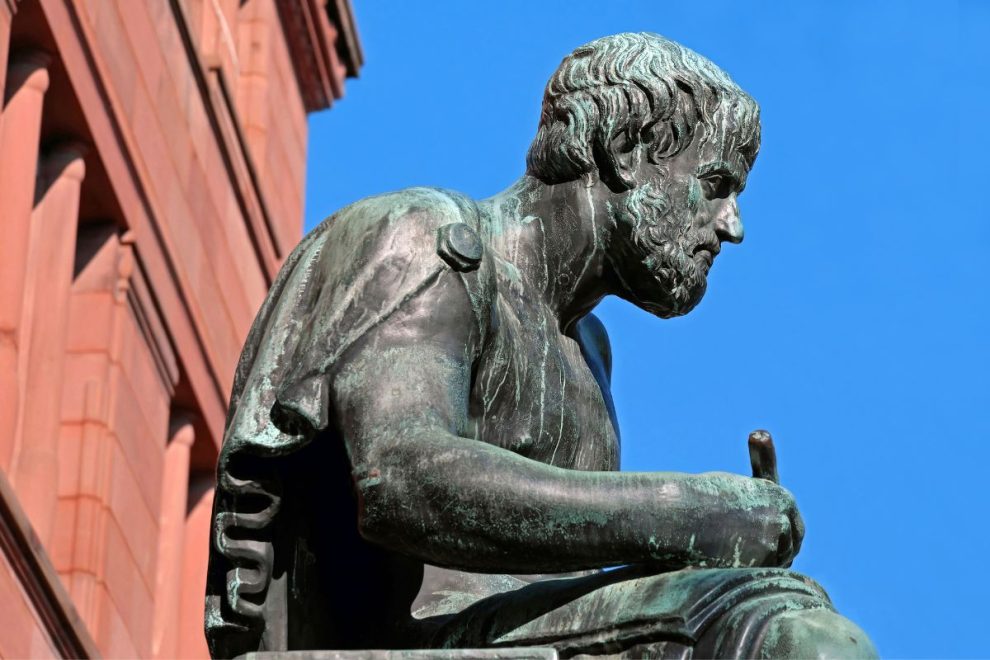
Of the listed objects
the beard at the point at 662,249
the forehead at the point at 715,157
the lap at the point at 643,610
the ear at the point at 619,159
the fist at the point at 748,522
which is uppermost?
the ear at the point at 619,159

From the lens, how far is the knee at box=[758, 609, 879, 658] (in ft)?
21.2

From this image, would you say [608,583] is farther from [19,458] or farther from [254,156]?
[254,156]

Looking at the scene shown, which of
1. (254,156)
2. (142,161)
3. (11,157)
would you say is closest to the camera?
(11,157)

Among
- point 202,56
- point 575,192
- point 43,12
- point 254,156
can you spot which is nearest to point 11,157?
point 43,12

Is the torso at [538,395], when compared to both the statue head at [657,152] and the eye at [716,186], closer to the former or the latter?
the statue head at [657,152]

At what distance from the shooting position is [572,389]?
7434 millimetres

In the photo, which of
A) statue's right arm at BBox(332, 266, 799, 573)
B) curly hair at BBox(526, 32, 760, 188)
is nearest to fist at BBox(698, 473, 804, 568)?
statue's right arm at BBox(332, 266, 799, 573)

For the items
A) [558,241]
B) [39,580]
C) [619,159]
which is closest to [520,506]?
[558,241]

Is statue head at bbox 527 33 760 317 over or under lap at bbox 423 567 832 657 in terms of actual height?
over

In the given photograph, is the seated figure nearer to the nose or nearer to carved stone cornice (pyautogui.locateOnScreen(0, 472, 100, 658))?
the nose

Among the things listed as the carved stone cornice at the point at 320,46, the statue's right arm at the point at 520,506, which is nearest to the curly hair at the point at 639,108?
the statue's right arm at the point at 520,506

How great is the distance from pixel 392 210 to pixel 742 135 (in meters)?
0.89

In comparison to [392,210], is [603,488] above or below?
below

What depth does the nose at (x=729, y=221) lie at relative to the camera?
7.52 metres
